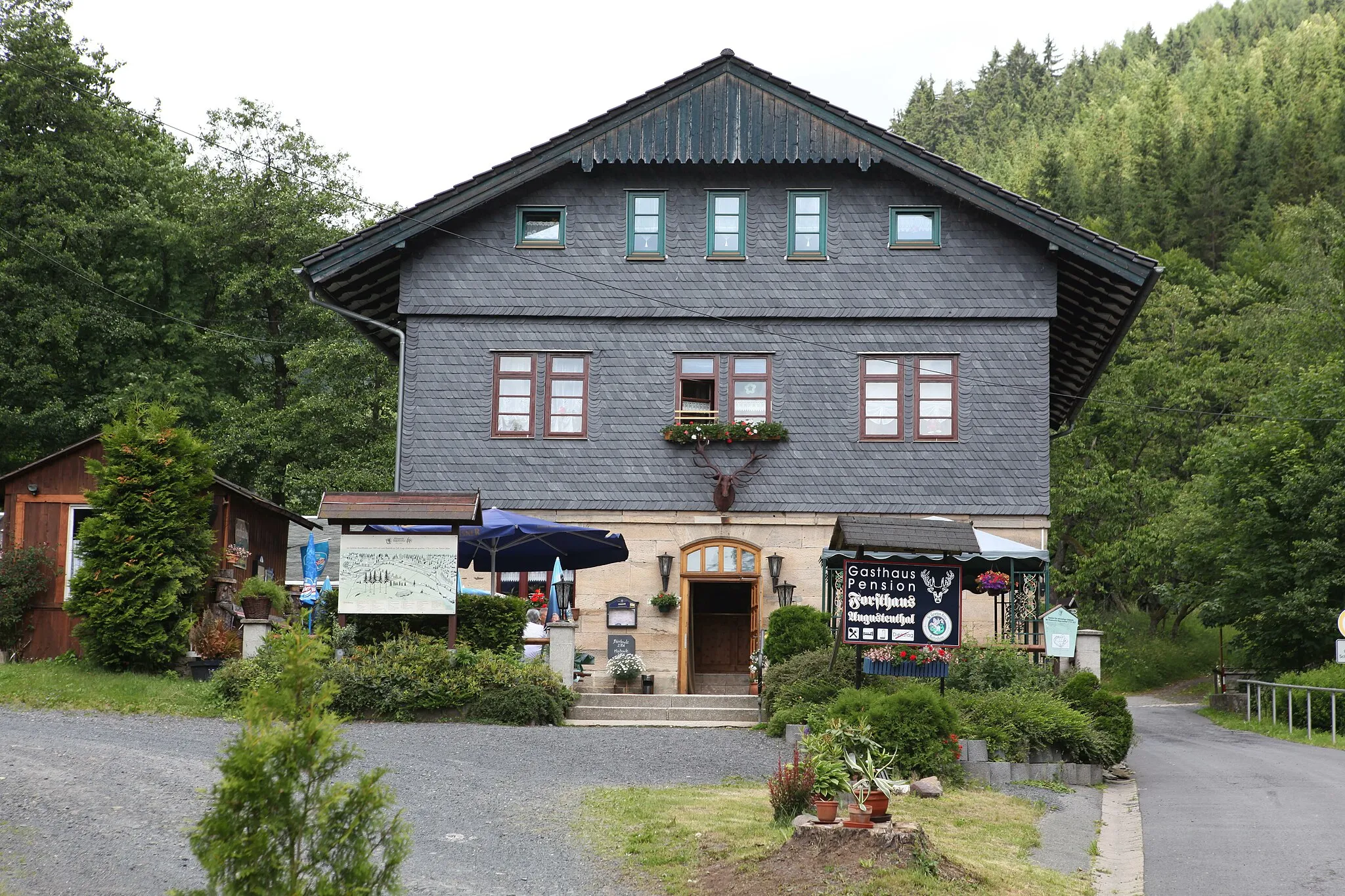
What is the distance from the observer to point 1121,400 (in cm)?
4359

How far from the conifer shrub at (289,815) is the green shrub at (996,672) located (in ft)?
38.1

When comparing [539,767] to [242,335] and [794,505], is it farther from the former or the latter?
[242,335]

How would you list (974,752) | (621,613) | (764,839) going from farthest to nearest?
(621,613), (974,752), (764,839)

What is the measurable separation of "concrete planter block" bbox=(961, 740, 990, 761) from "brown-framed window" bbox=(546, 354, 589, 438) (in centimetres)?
1038

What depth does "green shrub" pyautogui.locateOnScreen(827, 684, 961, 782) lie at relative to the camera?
1355 centimetres

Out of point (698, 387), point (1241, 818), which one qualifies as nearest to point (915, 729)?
point (1241, 818)

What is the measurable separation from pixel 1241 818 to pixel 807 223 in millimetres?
13450

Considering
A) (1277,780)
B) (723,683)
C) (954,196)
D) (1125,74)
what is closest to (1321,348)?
(954,196)

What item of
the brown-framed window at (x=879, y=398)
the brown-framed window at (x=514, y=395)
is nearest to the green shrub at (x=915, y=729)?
the brown-framed window at (x=879, y=398)

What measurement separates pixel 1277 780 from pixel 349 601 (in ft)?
35.6

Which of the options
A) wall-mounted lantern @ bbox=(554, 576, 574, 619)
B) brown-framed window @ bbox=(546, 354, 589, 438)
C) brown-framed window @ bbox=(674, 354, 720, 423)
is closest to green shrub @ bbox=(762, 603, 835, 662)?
wall-mounted lantern @ bbox=(554, 576, 574, 619)

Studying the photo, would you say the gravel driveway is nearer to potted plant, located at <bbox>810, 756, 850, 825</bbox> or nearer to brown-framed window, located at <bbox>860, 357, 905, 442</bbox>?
potted plant, located at <bbox>810, 756, 850, 825</bbox>

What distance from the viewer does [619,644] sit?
73.9 ft

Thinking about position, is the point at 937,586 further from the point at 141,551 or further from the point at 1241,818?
the point at 141,551
